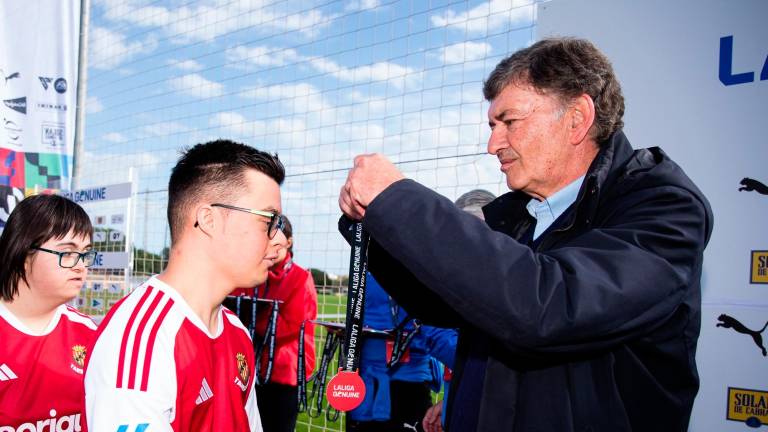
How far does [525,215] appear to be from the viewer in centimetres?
193

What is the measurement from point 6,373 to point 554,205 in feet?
8.79

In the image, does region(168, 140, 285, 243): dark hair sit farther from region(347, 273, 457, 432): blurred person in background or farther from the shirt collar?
region(347, 273, 457, 432): blurred person in background

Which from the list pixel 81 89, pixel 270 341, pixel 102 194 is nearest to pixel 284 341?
pixel 270 341

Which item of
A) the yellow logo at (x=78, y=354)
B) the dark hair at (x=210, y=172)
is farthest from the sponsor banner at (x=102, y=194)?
the dark hair at (x=210, y=172)

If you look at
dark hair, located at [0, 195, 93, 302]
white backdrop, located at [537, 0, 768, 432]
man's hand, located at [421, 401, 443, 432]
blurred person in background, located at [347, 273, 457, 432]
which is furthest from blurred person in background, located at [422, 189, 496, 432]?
dark hair, located at [0, 195, 93, 302]

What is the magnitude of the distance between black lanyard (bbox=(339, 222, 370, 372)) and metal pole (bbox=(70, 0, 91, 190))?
5.68 metres

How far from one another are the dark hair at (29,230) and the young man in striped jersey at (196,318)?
1301 millimetres

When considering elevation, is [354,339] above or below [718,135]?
below

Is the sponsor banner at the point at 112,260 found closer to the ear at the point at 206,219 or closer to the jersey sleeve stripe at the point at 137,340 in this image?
the ear at the point at 206,219

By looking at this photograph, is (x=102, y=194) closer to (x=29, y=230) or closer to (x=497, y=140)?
(x=29, y=230)

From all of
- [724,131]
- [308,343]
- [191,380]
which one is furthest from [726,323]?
[308,343]

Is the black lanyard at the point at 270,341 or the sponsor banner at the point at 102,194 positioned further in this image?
the sponsor banner at the point at 102,194

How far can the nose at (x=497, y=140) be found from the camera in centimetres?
175

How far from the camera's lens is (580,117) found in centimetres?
168
